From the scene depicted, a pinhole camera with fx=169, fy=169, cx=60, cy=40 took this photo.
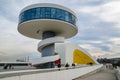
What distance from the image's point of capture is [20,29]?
3744 cm

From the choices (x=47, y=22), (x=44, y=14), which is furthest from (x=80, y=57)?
(x=44, y=14)

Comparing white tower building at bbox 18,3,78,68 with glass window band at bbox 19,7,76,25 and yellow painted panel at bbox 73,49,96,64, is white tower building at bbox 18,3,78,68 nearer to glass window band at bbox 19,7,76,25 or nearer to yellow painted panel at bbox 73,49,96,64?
glass window band at bbox 19,7,76,25

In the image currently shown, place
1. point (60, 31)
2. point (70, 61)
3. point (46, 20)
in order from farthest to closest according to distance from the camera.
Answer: point (60, 31) → point (70, 61) → point (46, 20)

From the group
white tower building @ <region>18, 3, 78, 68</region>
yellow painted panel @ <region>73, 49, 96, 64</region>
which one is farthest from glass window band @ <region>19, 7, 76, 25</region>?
yellow painted panel @ <region>73, 49, 96, 64</region>

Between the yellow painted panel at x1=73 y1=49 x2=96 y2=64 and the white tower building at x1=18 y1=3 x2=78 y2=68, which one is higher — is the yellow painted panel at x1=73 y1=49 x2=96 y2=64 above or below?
below

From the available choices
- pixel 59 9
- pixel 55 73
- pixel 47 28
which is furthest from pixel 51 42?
pixel 55 73

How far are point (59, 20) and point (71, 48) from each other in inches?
272

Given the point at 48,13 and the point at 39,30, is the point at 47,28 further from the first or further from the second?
the point at 48,13

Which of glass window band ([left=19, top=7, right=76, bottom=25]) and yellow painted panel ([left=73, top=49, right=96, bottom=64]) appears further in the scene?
yellow painted panel ([left=73, top=49, right=96, bottom=64])

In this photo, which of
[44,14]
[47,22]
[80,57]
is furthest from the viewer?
[80,57]

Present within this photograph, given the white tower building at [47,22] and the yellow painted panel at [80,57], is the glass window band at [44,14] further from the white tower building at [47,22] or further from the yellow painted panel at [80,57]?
the yellow painted panel at [80,57]

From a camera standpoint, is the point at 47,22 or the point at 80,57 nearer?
the point at 47,22

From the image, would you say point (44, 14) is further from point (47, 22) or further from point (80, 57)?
point (80, 57)

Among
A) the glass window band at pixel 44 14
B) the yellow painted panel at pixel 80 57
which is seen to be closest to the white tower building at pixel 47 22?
the glass window band at pixel 44 14
